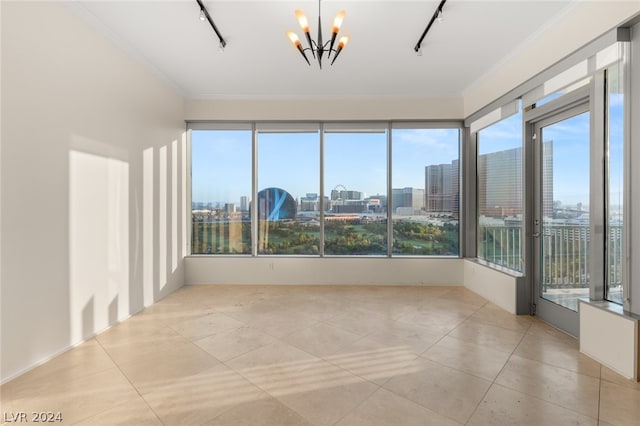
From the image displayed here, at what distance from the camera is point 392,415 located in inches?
75.1

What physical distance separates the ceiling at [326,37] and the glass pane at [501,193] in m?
0.99

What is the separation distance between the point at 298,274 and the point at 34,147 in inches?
154

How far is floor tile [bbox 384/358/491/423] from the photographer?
6.48ft

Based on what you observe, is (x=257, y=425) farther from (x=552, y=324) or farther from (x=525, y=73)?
(x=525, y=73)

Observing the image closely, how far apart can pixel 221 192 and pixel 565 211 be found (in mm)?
5316

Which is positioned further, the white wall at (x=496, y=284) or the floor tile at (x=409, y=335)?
the white wall at (x=496, y=284)

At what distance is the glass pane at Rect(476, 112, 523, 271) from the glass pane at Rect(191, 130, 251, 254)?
427cm

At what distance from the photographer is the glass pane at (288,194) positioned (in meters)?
5.39

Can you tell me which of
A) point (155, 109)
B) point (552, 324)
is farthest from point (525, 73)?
point (155, 109)

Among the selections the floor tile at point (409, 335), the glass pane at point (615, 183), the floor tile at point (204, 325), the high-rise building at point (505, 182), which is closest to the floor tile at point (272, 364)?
the floor tile at point (204, 325)

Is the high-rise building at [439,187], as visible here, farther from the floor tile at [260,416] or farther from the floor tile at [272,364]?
the floor tile at [260,416]

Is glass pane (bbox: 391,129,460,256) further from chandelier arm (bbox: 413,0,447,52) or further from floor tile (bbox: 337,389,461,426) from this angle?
floor tile (bbox: 337,389,461,426)

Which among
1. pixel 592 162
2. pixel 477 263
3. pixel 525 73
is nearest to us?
pixel 592 162

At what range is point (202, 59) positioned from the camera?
3.96 m
